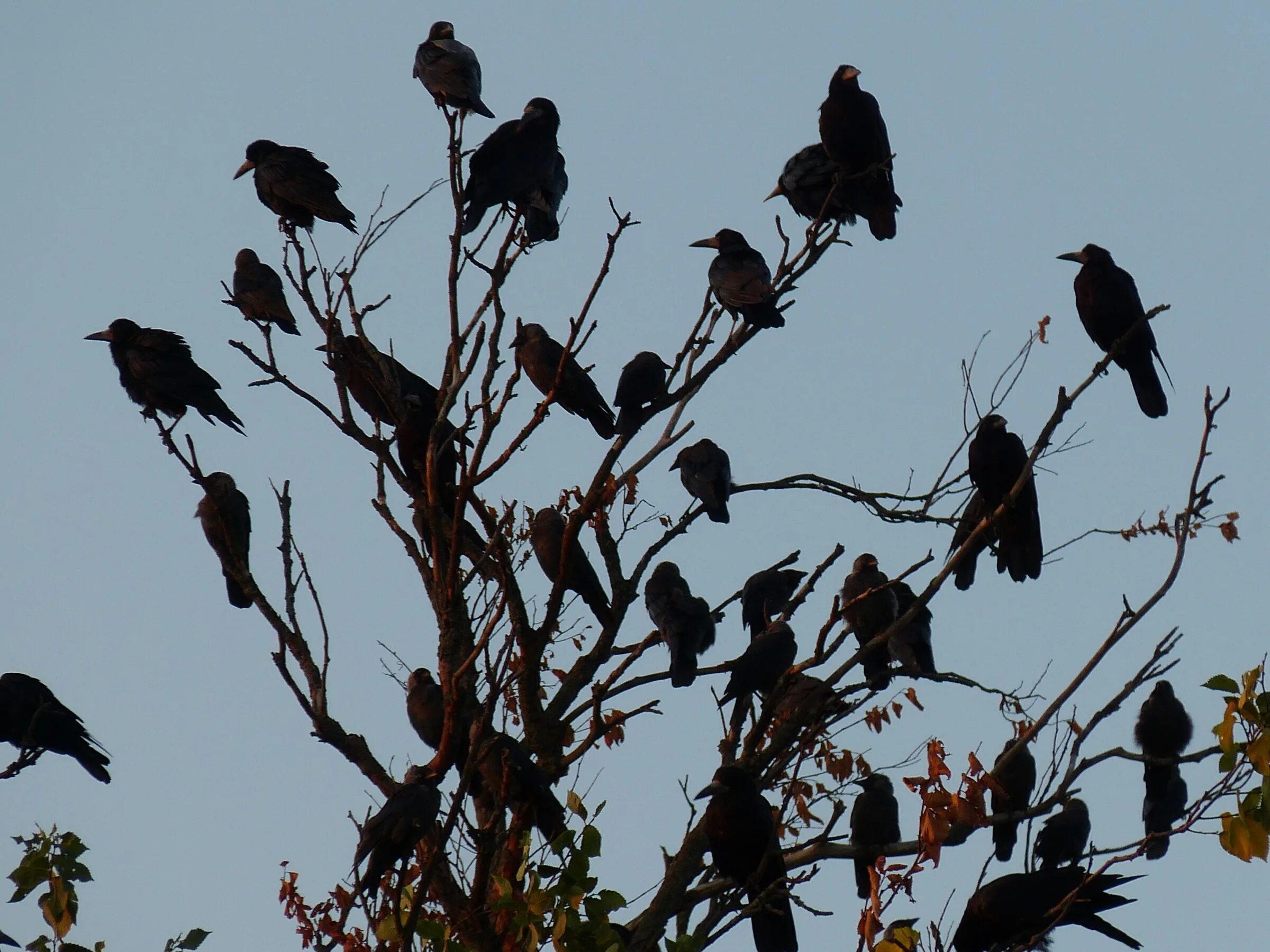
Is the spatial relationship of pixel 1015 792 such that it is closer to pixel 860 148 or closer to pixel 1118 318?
pixel 1118 318

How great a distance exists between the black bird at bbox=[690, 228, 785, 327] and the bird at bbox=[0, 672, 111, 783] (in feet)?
12.7

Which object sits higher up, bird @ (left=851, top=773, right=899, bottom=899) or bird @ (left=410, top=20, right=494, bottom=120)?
bird @ (left=410, top=20, right=494, bottom=120)

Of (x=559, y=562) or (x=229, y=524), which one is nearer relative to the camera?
(x=559, y=562)

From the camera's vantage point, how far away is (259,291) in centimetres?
838

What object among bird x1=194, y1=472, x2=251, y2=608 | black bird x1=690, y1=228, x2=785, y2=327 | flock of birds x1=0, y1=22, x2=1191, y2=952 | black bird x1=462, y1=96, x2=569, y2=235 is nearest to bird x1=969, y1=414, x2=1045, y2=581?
flock of birds x1=0, y1=22, x2=1191, y2=952

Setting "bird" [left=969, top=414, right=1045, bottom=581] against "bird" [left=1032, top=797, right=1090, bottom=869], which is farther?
"bird" [left=1032, top=797, right=1090, bottom=869]

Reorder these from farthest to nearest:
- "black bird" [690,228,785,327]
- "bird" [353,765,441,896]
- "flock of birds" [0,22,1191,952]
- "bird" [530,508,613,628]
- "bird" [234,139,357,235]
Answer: "bird" [234,139,357,235], "bird" [530,508,613,628], "black bird" [690,228,785,327], "flock of birds" [0,22,1191,952], "bird" [353,765,441,896]

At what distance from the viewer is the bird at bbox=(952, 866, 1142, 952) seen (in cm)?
556

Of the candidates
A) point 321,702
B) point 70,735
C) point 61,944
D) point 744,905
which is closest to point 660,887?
point 744,905

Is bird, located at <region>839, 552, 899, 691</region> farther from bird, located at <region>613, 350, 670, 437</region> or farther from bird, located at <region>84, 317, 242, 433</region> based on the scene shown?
bird, located at <region>84, 317, 242, 433</region>

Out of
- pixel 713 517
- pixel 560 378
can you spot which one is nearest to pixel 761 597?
pixel 713 517

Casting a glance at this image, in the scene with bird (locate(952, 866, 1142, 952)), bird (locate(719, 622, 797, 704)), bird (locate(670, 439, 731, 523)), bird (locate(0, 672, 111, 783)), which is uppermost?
bird (locate(670, 439, 731, 523))

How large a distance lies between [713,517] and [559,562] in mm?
1438

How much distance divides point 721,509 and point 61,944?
464cm
